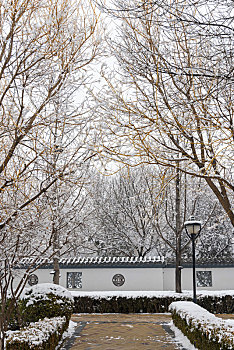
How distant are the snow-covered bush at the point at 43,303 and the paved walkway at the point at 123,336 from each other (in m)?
0.72

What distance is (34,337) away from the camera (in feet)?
16.4

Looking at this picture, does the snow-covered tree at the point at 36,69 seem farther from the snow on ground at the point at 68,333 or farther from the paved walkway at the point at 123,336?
the paved walkway at the point at 123,336

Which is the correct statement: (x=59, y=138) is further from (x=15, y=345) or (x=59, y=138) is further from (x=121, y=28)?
(x=15, y=345)

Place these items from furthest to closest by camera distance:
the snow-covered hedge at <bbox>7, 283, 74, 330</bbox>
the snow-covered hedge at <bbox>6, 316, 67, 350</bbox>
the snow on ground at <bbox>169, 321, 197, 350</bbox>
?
the snow-covered hedge at <bbox>7, 283, 74, 330</bbox>, the snow on ground at <bbox>169, 321, 197, 350</bbox>, the snow-covered hedge at <bbox>6, 316, 67, 350</bbox>

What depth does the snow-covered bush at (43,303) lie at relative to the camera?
791 centimetres

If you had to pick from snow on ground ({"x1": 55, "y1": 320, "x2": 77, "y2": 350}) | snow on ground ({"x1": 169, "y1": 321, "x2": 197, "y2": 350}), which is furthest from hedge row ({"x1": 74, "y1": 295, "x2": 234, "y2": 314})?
snow on ground ({"x1": 169, "y1": 321, "x2": 197, "y2": 350})

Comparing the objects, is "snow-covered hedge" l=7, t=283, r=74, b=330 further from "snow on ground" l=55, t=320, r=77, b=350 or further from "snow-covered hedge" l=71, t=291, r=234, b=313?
"snow-covered hedge" l=71, t=291, r=234, b=313

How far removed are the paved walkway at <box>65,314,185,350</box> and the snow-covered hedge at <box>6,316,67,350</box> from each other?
1.28 m

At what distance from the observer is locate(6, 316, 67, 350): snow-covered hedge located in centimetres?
468

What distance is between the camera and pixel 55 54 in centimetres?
397

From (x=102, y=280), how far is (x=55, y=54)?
15.1m

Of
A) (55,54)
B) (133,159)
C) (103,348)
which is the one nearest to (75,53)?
(55,54)

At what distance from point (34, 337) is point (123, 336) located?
13.3 feet

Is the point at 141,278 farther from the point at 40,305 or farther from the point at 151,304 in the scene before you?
the point at 40,305
